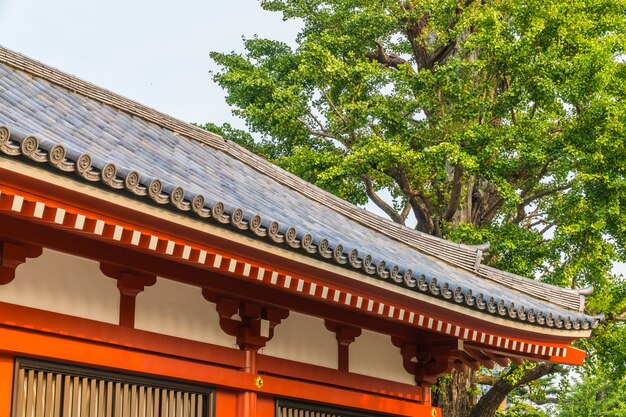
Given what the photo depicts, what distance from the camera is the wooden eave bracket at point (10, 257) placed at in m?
6.46

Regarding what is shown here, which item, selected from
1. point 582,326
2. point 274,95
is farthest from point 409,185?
point 582,326

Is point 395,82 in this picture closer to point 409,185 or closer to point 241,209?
point 409,185

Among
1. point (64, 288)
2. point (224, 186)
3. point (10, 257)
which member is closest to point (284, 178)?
point (224, 186)

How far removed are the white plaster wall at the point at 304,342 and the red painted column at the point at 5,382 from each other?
2.62m

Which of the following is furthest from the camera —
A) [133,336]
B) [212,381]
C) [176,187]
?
[212,381]

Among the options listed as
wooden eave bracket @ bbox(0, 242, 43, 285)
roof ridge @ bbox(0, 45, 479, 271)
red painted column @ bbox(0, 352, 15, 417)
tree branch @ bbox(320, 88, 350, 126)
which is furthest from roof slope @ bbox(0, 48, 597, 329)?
tree branch @ bbox(320, 88, 350, 126)

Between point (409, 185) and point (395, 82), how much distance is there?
6.92 feet

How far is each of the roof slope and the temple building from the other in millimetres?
23

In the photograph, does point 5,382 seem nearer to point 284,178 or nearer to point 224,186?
point 224,186

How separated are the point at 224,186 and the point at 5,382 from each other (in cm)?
337

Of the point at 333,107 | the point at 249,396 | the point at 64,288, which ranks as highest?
the point at 333,107

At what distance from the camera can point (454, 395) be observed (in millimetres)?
18922

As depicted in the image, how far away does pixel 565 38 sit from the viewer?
60.4ft

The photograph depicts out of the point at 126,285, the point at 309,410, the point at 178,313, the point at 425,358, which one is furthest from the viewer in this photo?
the point at 425,358
